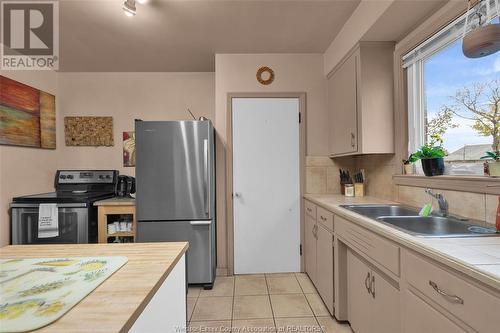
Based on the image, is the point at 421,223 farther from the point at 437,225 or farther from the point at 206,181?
the point at 206,181

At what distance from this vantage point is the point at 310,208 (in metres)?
2.57

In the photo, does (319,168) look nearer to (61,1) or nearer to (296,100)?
(296,100)

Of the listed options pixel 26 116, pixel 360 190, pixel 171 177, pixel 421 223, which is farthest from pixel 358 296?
pixel 26 116

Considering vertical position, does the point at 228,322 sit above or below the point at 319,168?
below

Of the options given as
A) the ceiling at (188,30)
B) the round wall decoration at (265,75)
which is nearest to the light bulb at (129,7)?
the ceiling at (188,30)

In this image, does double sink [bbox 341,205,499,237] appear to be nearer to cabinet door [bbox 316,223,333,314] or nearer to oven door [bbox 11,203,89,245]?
cabinet door [bbox 316,223,333,314]

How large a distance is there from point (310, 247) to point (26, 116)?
3.38m

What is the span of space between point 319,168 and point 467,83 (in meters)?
1.51

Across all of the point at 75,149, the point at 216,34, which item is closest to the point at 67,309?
the point at 216,34

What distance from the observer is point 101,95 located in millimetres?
3303

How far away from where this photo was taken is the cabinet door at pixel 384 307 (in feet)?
3.91

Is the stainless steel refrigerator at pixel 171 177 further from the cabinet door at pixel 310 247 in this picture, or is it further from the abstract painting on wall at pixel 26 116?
the abstract painting on wall at pixel 26 116

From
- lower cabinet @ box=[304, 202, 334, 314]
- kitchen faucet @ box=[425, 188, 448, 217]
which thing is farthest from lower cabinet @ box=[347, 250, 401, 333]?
kitchen faucet @ box=[425, 188, 448, 217]

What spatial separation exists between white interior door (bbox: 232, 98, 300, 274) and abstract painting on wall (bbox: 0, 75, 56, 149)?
2273 mm
